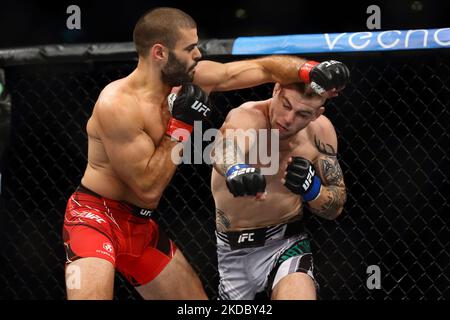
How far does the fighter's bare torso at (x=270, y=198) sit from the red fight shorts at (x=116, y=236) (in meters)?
0.26

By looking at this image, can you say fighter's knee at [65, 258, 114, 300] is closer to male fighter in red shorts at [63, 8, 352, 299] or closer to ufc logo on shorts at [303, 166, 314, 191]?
male fighter in red shorts at [63, 8, 352, 299]

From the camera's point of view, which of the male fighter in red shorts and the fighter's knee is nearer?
the fighter's knee

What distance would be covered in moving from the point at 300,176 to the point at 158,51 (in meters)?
0.65

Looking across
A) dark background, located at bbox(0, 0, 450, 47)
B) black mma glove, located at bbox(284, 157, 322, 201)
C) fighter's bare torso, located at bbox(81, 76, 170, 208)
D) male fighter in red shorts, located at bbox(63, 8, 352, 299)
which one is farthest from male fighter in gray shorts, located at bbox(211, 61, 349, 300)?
dark background, located at bbox(0, 0, 450, 47)

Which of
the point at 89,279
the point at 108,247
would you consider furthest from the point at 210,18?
the point at 89,279

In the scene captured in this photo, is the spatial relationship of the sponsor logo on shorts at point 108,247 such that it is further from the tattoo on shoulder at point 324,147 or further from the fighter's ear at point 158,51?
the tattoo on shoulder at point 324,147

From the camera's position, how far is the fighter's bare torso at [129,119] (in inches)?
109

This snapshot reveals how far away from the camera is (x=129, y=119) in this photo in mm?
2736

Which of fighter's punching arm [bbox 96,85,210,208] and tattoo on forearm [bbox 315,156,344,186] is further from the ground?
fighter's punching arm [bbox 96,85,210,208]

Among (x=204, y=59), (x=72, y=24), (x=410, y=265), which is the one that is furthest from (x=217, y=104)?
(x=410, y=265)

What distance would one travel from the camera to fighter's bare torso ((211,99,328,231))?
2988 millimetres

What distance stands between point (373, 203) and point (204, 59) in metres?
0.93

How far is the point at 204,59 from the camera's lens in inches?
127
